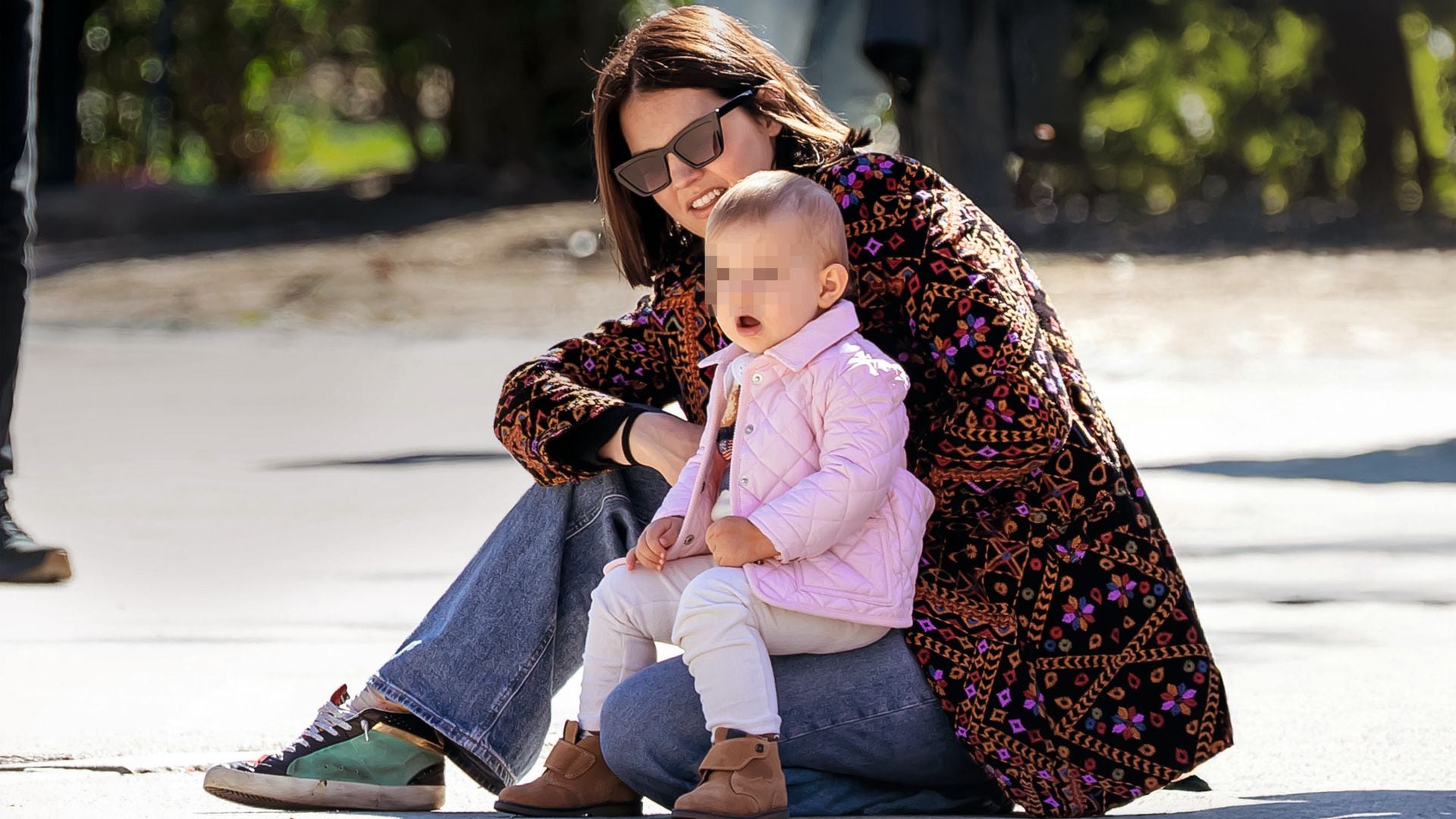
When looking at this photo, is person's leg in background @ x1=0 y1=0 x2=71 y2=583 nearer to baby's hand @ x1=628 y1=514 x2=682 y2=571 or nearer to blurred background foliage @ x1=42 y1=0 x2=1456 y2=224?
baby's hand @ x1=628 y1=514 x2=682 y2=571

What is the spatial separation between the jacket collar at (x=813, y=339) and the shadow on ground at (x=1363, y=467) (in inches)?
155

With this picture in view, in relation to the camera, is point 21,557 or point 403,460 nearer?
point 21,557

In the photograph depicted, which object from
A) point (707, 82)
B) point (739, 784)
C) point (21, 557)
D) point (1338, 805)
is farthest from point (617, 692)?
point (21, 557)

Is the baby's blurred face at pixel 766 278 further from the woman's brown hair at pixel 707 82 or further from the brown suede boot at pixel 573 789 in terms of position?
the brown suede boot at pixel 573 789

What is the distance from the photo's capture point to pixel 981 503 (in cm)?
277

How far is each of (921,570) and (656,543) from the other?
0.34 m

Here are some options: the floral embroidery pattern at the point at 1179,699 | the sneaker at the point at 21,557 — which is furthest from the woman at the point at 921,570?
the sneaker at the point at 21,557

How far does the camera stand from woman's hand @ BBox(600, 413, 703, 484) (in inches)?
116

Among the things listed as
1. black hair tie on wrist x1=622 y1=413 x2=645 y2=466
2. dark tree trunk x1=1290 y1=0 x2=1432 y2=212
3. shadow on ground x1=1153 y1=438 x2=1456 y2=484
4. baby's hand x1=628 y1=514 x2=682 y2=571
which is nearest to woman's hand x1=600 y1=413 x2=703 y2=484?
black hair tie on wrist x1=622 y1=413 x2=645 y2=466

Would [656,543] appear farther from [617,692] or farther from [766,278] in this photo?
[766,278]

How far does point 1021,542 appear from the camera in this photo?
2.74m

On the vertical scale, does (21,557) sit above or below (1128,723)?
below

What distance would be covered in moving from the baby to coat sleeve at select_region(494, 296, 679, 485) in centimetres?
35

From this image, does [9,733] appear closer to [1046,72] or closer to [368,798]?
[368,798]
